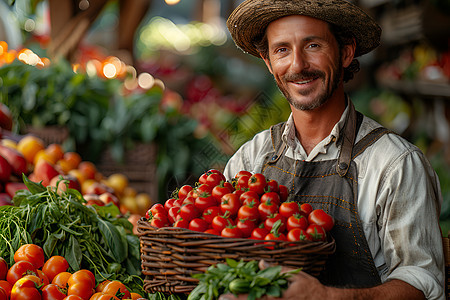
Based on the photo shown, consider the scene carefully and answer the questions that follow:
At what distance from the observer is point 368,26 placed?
6.60 feet

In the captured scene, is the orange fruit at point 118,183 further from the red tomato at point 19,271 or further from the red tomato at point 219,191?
the red tomato at point 219,191

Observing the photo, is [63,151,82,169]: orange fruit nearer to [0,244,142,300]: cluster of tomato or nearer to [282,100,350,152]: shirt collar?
[0,244,142,300]: cluster of tomato

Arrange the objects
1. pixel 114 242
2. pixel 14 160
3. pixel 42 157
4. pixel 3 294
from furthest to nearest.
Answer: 1. pixel 42 157
2. pixel 14 160
3. pixel 114 242
4. pixel 3 294

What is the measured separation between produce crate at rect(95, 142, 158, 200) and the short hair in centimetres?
213

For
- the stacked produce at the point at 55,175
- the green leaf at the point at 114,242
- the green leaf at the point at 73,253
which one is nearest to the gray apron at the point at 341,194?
the green leaf at the point at 114,242

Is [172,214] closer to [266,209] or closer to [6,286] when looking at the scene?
[266,209]

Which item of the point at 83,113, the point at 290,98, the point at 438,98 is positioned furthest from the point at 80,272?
the point at 438,98

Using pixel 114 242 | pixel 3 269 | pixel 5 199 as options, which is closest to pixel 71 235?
pixel 114 242

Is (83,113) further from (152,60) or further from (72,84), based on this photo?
(152,60)

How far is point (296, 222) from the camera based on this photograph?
148 cm

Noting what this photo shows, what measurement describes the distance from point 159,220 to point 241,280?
389 millimetres

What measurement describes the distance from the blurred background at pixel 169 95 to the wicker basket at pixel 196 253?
2.37 meters

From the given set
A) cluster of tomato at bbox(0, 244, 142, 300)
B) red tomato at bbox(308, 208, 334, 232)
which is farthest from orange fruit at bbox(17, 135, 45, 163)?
red tomato at bbox(308, 208, 334, 232)

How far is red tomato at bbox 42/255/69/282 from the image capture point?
200cm
